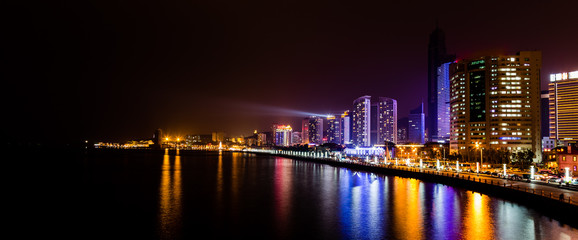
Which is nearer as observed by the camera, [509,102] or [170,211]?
Answer: [170,211]

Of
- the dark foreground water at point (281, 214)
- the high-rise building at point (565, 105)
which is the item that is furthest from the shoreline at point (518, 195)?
the high-rise building at point (565, 105)

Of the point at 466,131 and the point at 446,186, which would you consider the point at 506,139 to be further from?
the point at 446,186

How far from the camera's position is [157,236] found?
26391mm

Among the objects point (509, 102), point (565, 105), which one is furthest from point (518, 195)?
point (565, 105)

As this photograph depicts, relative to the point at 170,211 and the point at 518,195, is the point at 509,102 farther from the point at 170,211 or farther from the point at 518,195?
the point at 170,211

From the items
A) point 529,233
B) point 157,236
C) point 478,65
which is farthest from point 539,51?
point 157,236

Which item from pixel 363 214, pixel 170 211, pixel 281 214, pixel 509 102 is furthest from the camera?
pixel 509 102

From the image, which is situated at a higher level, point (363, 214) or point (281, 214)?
point (363, 214)

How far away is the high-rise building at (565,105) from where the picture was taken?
141 metres

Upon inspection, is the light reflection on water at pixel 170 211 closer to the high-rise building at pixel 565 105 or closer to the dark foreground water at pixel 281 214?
the dark foreground water at pixel 281 214

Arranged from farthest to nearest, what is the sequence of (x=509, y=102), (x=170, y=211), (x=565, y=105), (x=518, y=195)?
(x=565, y=105) → (x=509, y=102) → (x=170, y=211) → (x=518, y=195)

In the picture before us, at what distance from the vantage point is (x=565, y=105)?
14362 centimetres

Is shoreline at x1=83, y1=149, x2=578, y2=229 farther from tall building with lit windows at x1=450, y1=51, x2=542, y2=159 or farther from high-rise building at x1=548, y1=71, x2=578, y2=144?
high-rise building at x1=548, y1=71, x2=578, y2=144

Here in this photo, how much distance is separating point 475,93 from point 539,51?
17.8 metres
